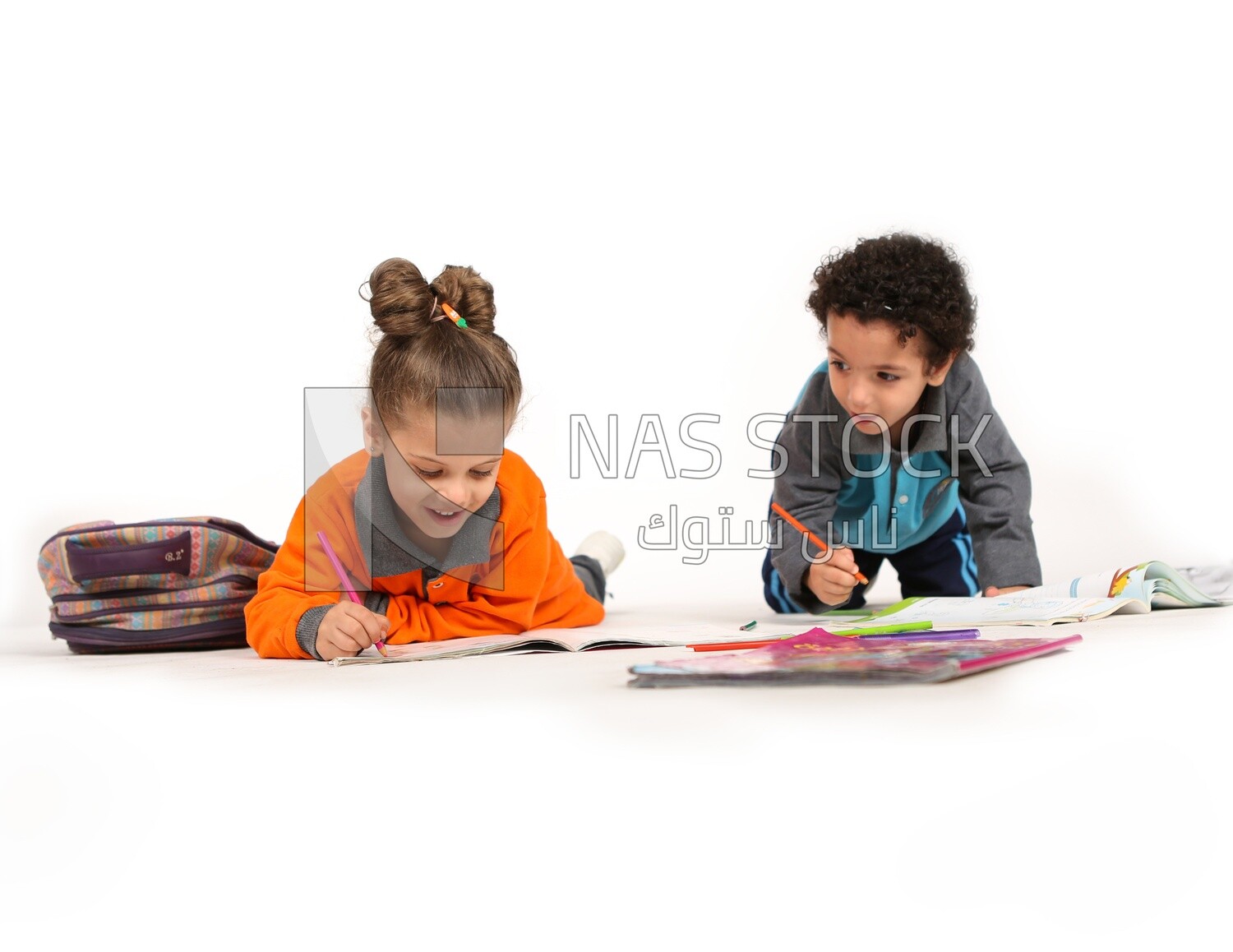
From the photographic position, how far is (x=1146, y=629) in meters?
1.44

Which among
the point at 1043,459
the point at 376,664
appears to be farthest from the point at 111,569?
the point at 1043,459

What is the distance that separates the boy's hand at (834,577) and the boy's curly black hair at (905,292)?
33 centimetres

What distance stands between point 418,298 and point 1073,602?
3.12 ft

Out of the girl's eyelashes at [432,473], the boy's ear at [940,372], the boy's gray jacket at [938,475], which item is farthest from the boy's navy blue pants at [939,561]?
the girl's eyelashes at [432,473]

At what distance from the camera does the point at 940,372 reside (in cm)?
189

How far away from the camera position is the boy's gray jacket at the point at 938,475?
1.91 metres

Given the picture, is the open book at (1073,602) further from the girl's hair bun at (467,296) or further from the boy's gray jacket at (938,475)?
the girl's hair bun at (467,296)

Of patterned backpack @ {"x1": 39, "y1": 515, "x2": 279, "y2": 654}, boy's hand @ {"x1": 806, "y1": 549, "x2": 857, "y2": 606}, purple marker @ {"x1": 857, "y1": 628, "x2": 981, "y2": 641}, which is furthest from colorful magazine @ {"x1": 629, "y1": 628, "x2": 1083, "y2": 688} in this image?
patterned backpack @ {"x1": 39, "y1": 515, "x2": 279, "y2": 654}

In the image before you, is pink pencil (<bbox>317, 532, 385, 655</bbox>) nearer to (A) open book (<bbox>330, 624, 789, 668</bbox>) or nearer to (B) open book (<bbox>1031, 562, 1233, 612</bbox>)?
(A) open book (<bbox>330, 624, 789, 668</bbox>)

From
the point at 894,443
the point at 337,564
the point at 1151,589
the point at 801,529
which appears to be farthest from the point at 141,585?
the point at 1151,589

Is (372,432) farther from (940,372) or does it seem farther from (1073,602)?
(1073,602)

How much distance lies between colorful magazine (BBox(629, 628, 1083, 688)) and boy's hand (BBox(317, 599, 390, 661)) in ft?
1.32

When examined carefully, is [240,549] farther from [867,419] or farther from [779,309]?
[779,309]

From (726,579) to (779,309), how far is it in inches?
24.2
